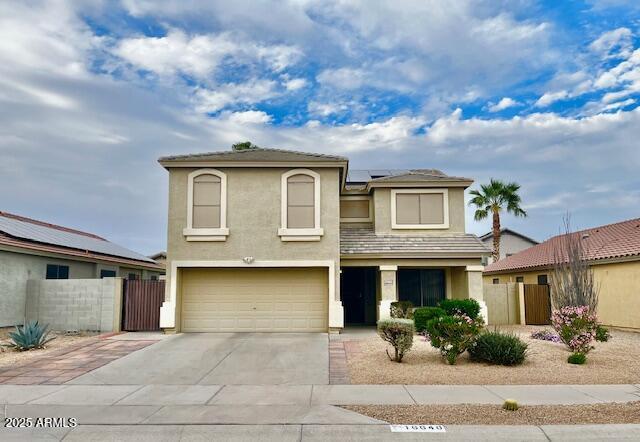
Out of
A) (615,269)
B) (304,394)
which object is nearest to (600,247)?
(615,269)

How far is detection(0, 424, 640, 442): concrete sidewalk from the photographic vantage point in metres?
6.83

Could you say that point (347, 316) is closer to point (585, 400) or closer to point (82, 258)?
point (82, 258)

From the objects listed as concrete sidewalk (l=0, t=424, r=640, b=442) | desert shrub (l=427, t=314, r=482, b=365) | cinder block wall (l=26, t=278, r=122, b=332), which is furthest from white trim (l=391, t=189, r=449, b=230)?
concrete sidewalk (l=0, t=424, r=640, b=442)

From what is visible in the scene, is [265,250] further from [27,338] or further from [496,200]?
[496,200]

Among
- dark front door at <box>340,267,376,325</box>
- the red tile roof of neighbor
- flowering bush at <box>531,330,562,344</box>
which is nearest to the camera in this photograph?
flowering bush at <box>531,330,562,344</box>

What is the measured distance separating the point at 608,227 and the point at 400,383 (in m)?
19.6

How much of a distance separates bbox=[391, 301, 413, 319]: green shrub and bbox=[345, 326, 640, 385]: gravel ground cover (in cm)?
323

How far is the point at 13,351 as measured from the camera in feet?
45.9

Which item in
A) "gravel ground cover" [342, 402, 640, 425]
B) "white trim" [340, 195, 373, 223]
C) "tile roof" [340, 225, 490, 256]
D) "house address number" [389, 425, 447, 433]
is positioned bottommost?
"house address number" [389, 425, 447, 433]

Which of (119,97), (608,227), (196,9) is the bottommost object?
(608,227)

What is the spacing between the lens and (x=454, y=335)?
1170 cm

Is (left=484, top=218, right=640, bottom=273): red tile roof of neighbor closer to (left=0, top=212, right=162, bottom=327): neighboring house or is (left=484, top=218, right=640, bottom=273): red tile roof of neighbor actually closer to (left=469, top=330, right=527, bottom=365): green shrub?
(left=469, top=330, right=527, bottom=365): green shrub

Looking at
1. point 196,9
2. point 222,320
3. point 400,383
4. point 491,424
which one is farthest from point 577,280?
point 196,9

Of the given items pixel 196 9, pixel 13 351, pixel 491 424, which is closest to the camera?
pixel 491 424
